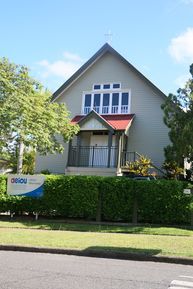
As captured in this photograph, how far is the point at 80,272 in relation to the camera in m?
8.62

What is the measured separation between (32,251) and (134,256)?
2905 mm

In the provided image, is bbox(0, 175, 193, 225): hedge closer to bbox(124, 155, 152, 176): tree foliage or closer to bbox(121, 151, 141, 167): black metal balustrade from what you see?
bbox(124, 155, 152, 176): tree foliage

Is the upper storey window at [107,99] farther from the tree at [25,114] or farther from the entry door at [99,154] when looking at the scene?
the tree at [25,114]

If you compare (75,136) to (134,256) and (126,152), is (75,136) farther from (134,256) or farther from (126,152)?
(134,256)

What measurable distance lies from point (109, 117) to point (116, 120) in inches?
31.5

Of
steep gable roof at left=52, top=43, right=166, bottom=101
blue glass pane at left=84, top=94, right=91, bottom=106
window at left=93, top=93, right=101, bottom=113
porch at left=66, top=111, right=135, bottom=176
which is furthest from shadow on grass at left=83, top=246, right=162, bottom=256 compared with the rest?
blue glass pane at left=84, top=94, right=91, bottom=106

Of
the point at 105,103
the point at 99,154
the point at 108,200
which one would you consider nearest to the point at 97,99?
the point at 105,103

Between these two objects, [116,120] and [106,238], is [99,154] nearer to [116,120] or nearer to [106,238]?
[116,120]

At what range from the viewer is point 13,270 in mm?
8602

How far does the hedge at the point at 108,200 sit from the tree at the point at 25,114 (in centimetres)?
268

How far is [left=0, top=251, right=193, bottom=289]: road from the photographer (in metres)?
7.36

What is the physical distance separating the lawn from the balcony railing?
8.19 metres

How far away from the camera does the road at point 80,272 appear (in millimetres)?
7355

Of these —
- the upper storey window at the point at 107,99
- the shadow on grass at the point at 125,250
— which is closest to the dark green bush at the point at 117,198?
the shadow on grass at the point at 125,250
